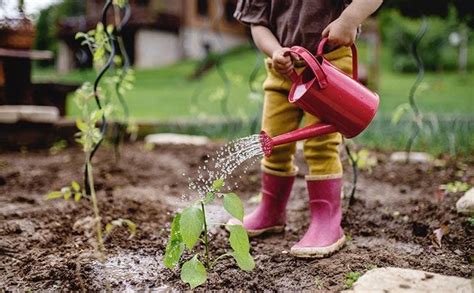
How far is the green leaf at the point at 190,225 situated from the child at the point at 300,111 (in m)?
0.43

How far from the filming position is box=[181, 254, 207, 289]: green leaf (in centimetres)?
130

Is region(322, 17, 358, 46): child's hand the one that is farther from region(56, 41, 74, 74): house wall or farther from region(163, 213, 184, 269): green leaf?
region(56, 41, 74, 74): house wall

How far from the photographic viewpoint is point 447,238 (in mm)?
1729

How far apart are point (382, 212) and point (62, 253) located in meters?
1.22

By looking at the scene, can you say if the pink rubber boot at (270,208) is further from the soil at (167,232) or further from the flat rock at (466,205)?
the flat rock at (466,205)

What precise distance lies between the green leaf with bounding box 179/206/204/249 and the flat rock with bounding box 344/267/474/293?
0.40 m

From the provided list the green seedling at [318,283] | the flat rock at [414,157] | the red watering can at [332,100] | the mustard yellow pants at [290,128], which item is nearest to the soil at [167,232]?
the green seedling at [318,283]

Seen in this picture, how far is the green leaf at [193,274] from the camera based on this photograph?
1.30 metres

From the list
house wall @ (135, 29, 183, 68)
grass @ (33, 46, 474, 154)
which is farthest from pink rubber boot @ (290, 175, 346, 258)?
house wall @ (135, 29, 183, 68)

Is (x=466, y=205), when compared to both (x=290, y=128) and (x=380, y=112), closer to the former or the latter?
(x=290, y=128)

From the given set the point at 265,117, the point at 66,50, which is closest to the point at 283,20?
the point at 265,117

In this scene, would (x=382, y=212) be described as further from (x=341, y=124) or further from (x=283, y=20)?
(x=283, y=20)

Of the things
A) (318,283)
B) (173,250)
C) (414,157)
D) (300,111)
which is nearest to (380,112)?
(414,157)

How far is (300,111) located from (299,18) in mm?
326
